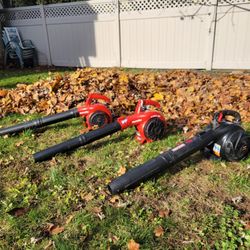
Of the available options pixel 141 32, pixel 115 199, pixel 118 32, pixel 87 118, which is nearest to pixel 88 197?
pixel 115 199

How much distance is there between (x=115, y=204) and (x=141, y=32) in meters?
7.51

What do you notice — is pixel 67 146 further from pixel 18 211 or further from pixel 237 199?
pixel 237 199

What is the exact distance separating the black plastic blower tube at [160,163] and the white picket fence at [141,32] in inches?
236

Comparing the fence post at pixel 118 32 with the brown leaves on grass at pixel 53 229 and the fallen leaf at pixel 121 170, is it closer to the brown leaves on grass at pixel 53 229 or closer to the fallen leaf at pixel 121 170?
the fallen leaf at pixel 121 170

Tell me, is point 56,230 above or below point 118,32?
below

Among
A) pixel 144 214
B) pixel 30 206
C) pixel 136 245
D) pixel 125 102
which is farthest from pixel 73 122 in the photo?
pixel 136 245

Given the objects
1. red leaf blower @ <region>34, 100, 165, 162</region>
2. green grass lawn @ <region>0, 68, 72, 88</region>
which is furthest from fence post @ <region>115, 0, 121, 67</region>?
red leaf blower @ <region>34, 100, 165, 162</region>

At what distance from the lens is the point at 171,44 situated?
340 inches

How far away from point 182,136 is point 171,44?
5700 mm

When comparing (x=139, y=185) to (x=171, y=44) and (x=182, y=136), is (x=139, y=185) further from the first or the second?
(x=171, y=44)

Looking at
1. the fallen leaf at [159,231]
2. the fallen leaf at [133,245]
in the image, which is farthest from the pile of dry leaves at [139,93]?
the fallen leaf at [133,245]

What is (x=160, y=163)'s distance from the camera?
2568 mm

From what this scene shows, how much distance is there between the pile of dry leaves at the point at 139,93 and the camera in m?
4.29

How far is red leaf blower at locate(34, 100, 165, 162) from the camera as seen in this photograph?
310 centimetres
